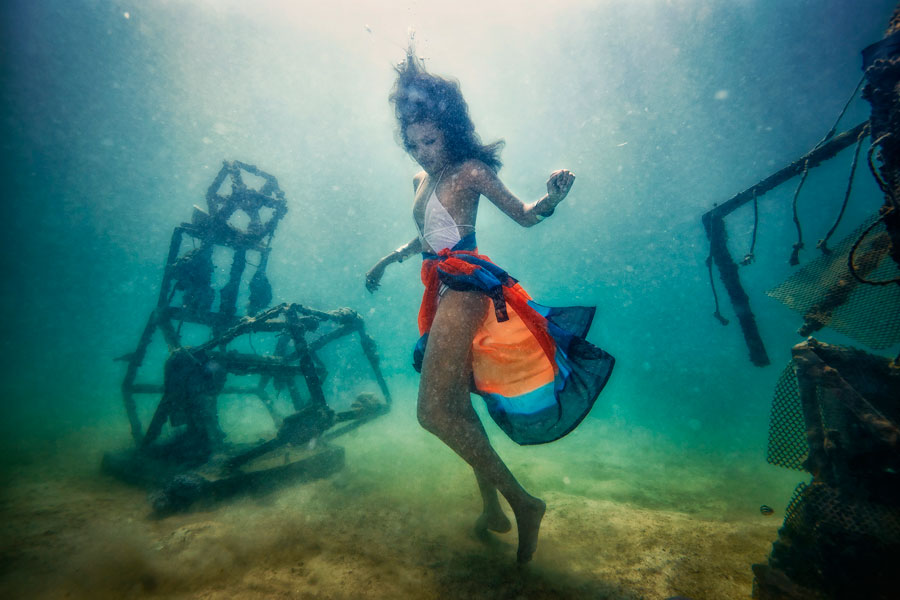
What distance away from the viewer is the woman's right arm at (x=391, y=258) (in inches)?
109

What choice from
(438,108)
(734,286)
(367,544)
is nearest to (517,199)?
(438,108)

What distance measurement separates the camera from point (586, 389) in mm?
1759

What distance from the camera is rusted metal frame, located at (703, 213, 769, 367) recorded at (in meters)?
3.32

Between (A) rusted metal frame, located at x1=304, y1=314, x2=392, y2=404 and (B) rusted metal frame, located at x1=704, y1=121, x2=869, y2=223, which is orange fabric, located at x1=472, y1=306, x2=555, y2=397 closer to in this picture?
(B) rusted metal frame, located at x1=704, y1=121, x2=869, y2=223

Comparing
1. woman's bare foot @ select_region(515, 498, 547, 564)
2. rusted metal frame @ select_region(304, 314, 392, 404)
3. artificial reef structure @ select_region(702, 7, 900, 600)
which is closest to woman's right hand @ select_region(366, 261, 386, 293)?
woman's bare foot @ select_region(515, 498, 547, 564)

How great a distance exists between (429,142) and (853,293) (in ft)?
11.3

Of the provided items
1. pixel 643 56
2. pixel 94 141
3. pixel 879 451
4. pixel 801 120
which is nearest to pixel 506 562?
pixel 879 451

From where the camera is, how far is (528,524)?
76.9 inches

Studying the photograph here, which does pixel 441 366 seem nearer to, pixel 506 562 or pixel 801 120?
pixel 506 562

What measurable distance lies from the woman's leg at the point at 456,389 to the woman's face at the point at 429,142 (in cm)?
102

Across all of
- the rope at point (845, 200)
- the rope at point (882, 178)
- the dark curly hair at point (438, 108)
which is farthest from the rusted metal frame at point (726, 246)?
the dark curly hair at point (438, 108)

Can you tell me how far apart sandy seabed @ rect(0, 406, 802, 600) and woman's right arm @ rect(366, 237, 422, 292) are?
7.12 ft

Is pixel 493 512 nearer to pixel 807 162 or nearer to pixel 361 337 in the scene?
pixel 361 337

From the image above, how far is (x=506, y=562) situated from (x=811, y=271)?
11.4 feet
